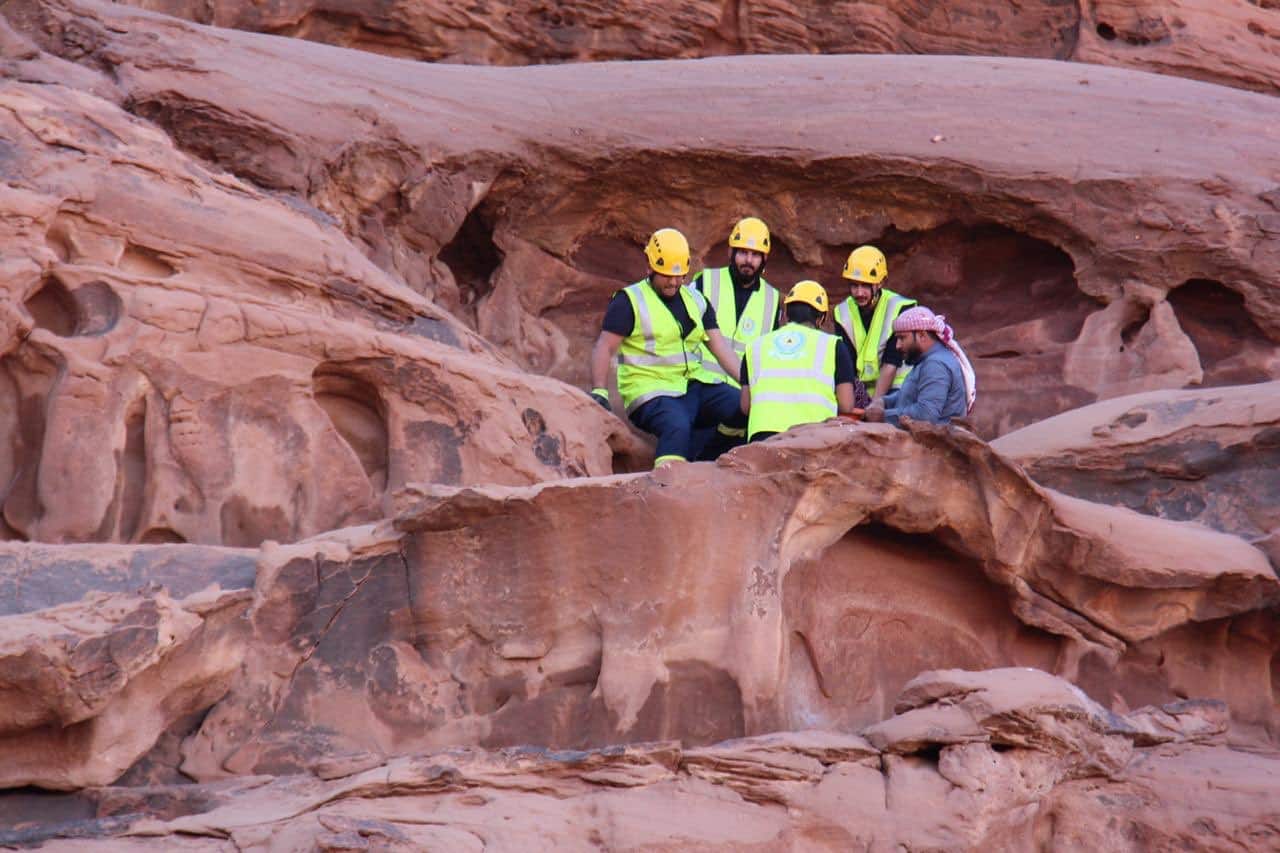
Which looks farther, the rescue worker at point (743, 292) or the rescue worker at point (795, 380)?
the rescue worker at point (743, 292)

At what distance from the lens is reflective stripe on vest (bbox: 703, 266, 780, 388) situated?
40.6ft

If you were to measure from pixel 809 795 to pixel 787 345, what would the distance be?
3182 mm

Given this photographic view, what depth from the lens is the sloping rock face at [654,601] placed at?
28.2 feet

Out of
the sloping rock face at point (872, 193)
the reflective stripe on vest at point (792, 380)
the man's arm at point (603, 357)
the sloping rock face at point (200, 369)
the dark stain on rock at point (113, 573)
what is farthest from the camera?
the sloping rock face at point (872, 193)

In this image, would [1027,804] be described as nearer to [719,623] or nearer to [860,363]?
[719,623]

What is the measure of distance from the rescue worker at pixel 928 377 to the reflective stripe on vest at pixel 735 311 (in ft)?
3.47

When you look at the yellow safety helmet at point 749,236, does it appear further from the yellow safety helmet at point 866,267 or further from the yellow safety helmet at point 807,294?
the yellow safety helmet at point 807,294

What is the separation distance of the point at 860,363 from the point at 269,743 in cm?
566

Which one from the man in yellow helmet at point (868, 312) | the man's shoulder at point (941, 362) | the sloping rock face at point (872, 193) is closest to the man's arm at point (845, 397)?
the man's shoulder at point (941, 362)

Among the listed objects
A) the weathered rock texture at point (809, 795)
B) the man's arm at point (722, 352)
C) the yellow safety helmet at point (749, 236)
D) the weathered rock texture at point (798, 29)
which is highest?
the weathered rock texture at point (798, 29)

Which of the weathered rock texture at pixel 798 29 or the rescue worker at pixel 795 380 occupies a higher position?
the weathered rock texture at pixel 798 29

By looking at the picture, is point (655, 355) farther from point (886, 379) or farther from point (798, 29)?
point (798, 29)

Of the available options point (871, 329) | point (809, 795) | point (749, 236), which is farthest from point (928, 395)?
point (809, 795)

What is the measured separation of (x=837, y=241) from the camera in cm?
1446
